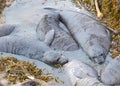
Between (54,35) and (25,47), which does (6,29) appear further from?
(54,35)

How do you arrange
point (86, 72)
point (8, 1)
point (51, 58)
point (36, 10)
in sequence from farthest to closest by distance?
point (8, 1), point (36, 10), point (51, 58), point (86, 72)

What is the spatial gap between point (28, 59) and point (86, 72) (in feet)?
4.53

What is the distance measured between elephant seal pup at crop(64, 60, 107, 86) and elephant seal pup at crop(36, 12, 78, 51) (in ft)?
1.76

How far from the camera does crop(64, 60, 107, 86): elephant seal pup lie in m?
5.86

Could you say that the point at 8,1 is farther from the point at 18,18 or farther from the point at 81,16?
the point at 81,16

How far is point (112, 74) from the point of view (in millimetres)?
5867

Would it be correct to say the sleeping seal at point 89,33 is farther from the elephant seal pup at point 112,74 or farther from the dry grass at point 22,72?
the dry grass at point 22,72

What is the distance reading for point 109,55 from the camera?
679 cm

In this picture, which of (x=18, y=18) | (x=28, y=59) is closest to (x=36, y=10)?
(x=18, y=18)

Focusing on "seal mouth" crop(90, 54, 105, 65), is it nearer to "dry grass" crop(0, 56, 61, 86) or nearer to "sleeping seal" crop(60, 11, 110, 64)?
"sleeping seal" crop(60, 11, 110, 64)

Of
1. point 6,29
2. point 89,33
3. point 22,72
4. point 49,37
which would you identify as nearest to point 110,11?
point 89,33

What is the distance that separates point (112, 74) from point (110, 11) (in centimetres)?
262

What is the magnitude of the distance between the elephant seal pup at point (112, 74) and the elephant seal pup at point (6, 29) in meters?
2.65

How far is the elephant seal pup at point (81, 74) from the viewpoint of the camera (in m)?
5.86
